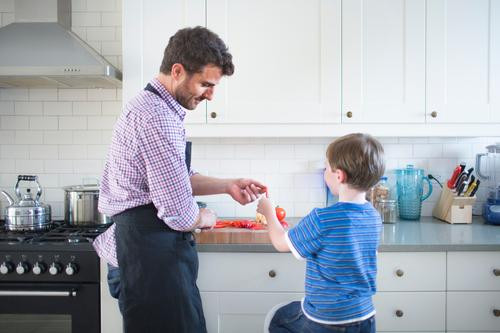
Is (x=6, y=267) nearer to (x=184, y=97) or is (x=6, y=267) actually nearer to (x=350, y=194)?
(x=184, y=97)

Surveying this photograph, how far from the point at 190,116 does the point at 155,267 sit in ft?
3.72

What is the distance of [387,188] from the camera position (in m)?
2.73

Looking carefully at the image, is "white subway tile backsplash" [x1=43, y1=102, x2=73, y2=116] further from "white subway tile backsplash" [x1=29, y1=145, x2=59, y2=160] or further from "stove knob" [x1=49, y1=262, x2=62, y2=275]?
"stove knob" [x1=49, y1=262, x2=62, y2=275]

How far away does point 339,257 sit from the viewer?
148cm

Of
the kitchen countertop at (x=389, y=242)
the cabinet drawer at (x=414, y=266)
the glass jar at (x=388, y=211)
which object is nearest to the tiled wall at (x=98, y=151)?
the glass jar at (x=388, y=211)

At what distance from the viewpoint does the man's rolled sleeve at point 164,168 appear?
4.64 feet

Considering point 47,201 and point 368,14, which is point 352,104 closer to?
point 368,14

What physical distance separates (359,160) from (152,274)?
77 cm

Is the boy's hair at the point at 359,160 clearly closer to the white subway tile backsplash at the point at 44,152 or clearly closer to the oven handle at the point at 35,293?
the oven handle at the point at 35,293

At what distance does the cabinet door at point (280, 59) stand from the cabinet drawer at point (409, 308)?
3.16 feet

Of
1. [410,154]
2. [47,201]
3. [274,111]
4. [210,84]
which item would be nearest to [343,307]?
[210,84]

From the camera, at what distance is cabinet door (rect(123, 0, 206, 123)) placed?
2428 millimetres

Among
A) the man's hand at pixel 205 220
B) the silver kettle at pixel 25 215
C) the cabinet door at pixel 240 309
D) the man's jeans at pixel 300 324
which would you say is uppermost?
the man's hand at pixel 205 220

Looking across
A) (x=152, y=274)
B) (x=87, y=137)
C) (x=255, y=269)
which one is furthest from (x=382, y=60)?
(x=87, y=137)
